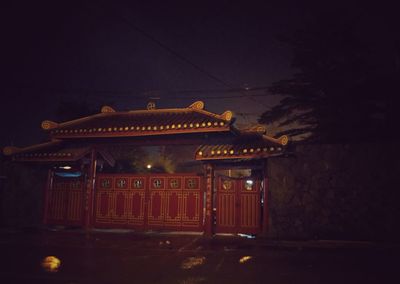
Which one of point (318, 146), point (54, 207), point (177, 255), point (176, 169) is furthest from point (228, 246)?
point (176, 169)

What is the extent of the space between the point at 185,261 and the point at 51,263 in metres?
3.24

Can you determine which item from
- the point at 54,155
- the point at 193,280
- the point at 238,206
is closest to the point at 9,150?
the point at 54,155

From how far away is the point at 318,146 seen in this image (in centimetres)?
1268

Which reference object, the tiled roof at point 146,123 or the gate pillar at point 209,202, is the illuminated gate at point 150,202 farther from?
the tiled roof at point 146,123

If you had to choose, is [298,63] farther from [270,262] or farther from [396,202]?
[270,262]

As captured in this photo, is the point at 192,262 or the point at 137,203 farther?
the point at 137,203

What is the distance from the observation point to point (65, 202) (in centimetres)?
1541

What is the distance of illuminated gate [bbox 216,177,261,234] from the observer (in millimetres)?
13281

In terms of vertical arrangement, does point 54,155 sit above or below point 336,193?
above

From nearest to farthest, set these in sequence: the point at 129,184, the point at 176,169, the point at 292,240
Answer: the point at 292,240 < the point at 129,184 < the point at 176,169

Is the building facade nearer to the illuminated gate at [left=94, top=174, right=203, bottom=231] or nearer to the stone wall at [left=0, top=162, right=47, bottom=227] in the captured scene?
the illuminated gate at [left=94, top=174, right=203, bottom=231]

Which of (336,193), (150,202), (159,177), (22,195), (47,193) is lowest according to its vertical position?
(150,202)

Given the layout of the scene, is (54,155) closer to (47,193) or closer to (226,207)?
(47,193)

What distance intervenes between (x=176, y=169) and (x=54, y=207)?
91.9ft
